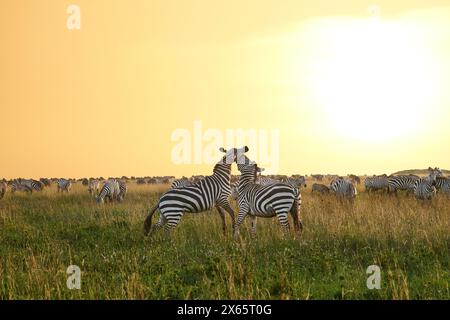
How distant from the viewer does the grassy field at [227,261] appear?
30.3ft

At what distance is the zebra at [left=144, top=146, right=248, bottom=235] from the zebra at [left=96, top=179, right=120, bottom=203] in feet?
51.5

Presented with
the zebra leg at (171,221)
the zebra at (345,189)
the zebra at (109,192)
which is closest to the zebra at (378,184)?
the zebra at (345,189)

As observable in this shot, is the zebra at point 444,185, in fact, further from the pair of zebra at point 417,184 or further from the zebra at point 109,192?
the zebra at point 109,192

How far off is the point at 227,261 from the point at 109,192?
22.1 m

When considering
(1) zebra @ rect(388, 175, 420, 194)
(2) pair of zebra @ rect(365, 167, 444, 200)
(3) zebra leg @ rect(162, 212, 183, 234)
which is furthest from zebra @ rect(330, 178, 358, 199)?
(3) zebra leg @ rect(162, 212, 183, 234)

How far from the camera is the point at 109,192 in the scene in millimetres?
32344

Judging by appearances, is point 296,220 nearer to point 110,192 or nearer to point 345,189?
point 345,189

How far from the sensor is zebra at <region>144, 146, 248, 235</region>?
15648 millimetres

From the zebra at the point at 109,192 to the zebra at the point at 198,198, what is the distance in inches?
618

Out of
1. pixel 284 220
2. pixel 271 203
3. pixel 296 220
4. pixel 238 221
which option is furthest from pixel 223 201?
pixel 296 220

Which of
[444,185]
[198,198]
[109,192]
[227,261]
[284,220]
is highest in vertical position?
[109,192]

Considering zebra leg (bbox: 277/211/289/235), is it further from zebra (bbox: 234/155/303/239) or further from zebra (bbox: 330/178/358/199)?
zebra (bbox: 330/178/358/199)

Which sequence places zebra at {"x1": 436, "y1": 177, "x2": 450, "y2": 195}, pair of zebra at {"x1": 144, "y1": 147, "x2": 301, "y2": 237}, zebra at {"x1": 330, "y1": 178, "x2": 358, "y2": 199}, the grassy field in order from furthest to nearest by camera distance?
zebra at {"x1": 330, "y1": 178, "x2": 358, "y2": 199}
zebra at {"x1": 436, "y1": 177, "x2": 450, "y2": 195}
pair of zebra at {"x1": 144, "y1": 147, "x2": 301, "y2": 237}
the grassy field
